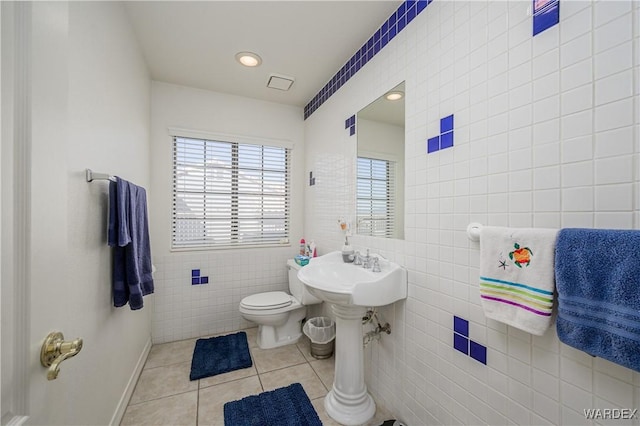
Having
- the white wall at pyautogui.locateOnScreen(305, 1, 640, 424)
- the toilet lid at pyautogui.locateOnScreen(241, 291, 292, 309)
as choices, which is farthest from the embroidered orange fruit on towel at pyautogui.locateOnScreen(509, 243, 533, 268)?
the toilet lid at pyautogui.locateOnScreen(241, 291, 292, 309)

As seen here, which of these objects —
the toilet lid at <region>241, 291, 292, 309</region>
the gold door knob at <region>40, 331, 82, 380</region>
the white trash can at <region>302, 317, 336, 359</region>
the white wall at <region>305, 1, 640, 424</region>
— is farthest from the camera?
the toilet lid at <region>241, 291, 292, 309</region>

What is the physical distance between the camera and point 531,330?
0.85 metres

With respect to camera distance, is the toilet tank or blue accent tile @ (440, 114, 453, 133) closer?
blue accent tile @ (440, 114, 453, 133)

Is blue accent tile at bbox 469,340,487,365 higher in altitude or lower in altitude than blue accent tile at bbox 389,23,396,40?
lower

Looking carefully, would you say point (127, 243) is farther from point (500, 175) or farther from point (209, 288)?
point (500, 175)

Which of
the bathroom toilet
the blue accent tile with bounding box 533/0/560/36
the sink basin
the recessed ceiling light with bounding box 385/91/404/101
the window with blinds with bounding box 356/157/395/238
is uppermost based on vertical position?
the recessed ceiling light with bounding box 385/91/404/101

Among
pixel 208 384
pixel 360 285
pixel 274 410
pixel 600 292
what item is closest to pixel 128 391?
pixel 208 384

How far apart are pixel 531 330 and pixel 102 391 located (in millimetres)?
1896

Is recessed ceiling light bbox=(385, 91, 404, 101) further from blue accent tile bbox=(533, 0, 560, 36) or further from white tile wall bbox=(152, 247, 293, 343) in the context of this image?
white tile wall bbox=(152, 247, 293, 343)

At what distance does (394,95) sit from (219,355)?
2422 mm

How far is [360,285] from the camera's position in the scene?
130 centimetres

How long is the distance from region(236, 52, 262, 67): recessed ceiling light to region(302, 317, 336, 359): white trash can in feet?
7.15

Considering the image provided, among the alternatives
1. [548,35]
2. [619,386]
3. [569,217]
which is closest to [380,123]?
[548,35]

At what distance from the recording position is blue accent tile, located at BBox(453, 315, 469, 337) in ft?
3.72
